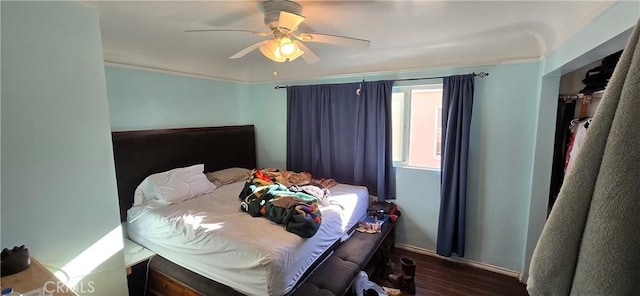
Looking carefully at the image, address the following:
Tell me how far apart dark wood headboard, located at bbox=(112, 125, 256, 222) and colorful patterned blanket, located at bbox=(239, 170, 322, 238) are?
3.21ft

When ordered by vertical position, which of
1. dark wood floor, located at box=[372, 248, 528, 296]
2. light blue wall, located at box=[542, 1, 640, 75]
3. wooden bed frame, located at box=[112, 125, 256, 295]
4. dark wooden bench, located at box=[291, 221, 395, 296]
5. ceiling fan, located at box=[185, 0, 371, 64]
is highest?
ceiling fan, located at box=[185, 0, 371, 64]

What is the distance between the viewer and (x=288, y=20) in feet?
5.09

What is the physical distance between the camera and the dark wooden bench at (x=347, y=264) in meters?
1.81

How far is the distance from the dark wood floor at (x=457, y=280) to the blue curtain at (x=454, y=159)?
153mm

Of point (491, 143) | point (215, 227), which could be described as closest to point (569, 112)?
point (491, 143)

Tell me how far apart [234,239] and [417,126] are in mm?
2259

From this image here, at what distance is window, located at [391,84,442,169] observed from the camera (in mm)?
2967

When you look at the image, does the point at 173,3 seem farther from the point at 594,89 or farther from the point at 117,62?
the point at 594,89

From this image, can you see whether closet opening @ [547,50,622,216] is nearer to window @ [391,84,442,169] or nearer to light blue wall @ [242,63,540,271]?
light blue wall @ [242,63,540,271]

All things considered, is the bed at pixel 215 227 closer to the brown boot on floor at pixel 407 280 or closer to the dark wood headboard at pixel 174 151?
the dark wood headboard at pixel 174 151

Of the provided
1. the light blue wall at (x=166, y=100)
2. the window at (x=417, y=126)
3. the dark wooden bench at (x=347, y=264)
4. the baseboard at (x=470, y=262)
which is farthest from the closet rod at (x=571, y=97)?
the light blue wall at (x=166, y=100)

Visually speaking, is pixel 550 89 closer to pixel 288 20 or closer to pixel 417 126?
pixel 417 126

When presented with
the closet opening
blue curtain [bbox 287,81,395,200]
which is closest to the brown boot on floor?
blue curtain [bbox 287,81,395,200]

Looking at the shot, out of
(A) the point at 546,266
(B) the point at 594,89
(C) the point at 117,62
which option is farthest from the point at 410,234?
(C) the point at 117,62
